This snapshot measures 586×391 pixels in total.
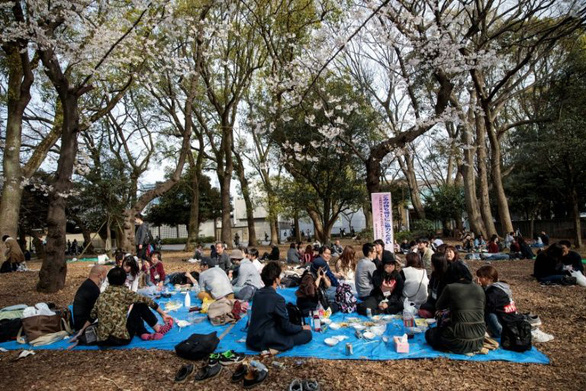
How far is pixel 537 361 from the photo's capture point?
3.68m

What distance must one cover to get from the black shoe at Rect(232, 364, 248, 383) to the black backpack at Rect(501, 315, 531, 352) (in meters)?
2.74

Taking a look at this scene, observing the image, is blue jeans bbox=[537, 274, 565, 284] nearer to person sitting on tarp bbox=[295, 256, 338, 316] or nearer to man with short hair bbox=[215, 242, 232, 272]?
person sitting on tarp bbox=[295, 256, 338, 316]

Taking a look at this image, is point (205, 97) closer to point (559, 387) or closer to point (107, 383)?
point (107, 383)

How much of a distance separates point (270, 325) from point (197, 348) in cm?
83

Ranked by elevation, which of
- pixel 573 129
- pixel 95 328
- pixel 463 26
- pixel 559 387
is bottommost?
pixel 559 387

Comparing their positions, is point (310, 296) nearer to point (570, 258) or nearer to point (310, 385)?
point (310, 385)

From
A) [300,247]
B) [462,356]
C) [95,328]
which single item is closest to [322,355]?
[462,356]

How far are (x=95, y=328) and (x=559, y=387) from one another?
4.89m

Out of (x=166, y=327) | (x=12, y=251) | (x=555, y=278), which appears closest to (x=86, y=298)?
(x=166, y=327)

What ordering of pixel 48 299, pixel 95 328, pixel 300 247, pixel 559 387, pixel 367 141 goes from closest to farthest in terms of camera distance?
pixel 559 387 < pixel 95 328 < pixel 48 299 < pixel 300 247 < pixel 367 141

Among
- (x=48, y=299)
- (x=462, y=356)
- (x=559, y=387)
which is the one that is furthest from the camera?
(x=48, y=299)

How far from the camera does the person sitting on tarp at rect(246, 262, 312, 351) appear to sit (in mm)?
4129

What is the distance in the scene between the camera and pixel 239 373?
3543 mm

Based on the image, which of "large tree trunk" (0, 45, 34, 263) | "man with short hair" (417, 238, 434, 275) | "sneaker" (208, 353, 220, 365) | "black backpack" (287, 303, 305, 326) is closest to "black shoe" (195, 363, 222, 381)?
"sneaker" (208, 353, 220, 365)
